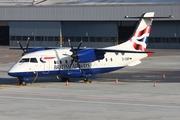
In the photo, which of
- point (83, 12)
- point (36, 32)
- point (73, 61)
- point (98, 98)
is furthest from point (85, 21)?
point (98, 98)

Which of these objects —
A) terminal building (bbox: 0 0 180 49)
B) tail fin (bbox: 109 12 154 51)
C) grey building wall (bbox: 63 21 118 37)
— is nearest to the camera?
tail fin (bbox: 109 12 154 51)

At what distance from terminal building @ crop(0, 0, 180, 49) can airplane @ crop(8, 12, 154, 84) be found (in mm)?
39520

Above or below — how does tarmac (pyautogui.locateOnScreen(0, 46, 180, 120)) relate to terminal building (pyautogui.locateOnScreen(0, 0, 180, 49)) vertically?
below

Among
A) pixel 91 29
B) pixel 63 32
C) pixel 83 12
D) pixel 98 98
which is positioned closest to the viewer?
pixel 98 98

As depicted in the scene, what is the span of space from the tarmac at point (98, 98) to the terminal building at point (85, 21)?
3452cm

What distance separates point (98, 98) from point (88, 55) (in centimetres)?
921

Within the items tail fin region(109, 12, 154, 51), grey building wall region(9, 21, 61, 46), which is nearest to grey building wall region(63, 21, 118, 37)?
grey building wall region(9, 21, 61, 46)

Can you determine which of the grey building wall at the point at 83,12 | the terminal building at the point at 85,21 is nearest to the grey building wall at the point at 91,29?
the terminal building at the point at 85,21

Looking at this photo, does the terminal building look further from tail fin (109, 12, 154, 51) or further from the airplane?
the airplane

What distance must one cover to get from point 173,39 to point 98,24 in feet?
46.6

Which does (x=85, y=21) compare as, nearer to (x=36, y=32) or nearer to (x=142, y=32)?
(x=36, y=32)

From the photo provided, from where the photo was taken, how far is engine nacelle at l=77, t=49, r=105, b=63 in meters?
42.3

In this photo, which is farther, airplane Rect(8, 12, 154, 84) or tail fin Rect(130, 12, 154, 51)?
tail fin Rect(130, 12, 154, 51)

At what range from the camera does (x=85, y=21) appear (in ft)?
299
